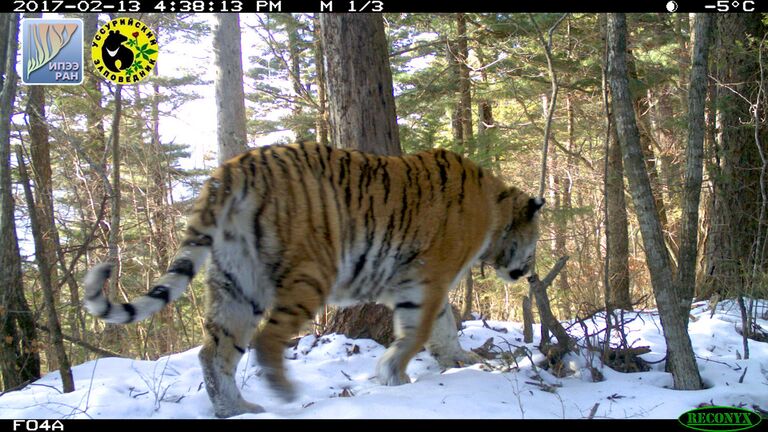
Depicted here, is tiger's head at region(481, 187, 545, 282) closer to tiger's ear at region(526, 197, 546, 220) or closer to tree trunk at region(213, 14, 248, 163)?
tiger's ear at region(526, 197, 546, 220)

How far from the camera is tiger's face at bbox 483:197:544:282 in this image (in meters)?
5.03

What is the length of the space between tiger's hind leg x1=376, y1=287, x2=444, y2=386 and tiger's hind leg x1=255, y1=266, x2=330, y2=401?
0.82 meters

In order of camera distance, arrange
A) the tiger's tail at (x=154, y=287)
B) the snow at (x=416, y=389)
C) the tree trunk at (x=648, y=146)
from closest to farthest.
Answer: the tiger's tail at (x=154, y=287), the snow at (x=416, y=389), the tree trunk at (x=648, y=146)

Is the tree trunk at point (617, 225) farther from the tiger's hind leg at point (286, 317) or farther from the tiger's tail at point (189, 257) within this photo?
the tiger's tail at point (189, 257)

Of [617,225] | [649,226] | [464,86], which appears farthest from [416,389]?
[464,86]

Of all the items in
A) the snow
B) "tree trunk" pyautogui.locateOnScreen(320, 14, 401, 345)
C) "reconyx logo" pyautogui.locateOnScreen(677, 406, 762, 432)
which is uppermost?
"tree trunk" pyautogui.locateOnScreen(320, 14, 401, 345)

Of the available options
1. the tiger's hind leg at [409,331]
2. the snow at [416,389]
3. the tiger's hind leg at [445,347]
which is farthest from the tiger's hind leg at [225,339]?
the tiger's hind leg at [445,347]

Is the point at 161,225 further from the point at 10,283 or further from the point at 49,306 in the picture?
the point at 49,306

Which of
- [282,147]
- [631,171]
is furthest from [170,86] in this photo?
[631,171]

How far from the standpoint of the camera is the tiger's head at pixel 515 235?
498 cm

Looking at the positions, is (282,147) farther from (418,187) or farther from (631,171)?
(631,171)

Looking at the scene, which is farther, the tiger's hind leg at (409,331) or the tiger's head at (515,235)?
the tiger's head at (515,235)

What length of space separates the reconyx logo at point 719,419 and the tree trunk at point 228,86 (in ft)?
22.2
